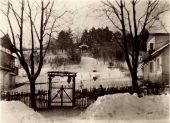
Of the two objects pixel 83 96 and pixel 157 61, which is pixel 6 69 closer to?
pixel 83 96

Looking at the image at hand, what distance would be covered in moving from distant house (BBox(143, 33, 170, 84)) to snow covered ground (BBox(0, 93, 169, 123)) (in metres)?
4.29

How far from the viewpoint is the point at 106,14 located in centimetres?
1509

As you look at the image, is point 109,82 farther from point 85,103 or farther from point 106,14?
point 106,14

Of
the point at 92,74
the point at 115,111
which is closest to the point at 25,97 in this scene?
the point at 115,111

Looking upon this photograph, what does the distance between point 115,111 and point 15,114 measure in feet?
12.0

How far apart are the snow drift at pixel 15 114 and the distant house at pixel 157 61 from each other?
807cm

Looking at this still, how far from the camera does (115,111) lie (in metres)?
12.5

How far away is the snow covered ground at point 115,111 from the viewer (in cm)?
1102

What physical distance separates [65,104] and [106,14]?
5.43 m

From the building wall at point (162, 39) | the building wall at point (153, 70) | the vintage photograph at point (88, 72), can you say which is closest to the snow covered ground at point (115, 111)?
the vintage photograph at point (88, 72)

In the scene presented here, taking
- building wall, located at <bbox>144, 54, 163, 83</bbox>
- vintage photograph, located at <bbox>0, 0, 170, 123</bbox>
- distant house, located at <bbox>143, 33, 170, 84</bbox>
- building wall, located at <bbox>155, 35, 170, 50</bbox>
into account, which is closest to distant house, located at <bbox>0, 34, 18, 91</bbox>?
vintage photograph, located at <bbox>0, 0, 170, 123</bbox>

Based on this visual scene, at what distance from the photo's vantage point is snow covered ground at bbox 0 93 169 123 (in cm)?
1102

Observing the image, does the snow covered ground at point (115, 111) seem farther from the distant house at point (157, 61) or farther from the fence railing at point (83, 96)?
the distant house at point (157, 61)

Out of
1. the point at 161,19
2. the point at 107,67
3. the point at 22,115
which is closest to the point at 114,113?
the point at 22,115
